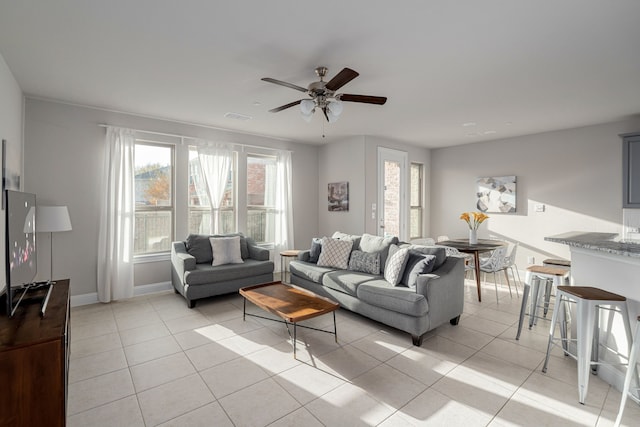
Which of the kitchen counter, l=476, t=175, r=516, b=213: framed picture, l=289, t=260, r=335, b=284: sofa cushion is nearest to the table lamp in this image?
l=289, t=260, r=335, b=284: sofa cushion

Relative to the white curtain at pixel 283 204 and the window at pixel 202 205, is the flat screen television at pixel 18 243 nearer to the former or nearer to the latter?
the window at pixel 202 205

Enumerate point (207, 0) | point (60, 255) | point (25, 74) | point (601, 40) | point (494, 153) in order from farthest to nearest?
1. point (494, 153)
2. point (60, 255)
3. point (25, 74)
4. point (601, 40)
5. point (207, 0)

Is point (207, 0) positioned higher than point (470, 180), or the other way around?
point (207, 0)

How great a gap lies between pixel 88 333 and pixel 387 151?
5278 millimetres

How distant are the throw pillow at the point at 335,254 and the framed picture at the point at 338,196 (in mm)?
1606

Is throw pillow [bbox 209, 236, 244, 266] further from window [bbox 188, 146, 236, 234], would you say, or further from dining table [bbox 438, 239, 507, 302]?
dining table [bbox 438, 239, 507, 302]

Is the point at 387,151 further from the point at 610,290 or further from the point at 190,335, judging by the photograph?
the point at 190,335

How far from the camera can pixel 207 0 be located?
191 centimetres

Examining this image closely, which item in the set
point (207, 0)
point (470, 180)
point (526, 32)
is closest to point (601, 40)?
point (526, 32)

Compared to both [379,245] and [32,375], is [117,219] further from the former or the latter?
[379,245]

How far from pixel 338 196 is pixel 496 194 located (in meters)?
3.04

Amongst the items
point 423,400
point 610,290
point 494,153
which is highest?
point 494,153

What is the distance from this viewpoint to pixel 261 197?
5.84 m

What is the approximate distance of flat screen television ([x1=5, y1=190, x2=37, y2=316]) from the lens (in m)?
1.68
